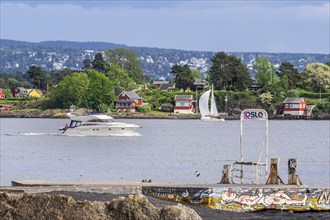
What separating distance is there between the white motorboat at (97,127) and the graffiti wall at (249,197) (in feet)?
271

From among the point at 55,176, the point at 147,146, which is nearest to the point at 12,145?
the point at 147,146

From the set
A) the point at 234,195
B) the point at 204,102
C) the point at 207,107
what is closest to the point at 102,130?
the point at 204,102

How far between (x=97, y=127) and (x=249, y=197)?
8487 centimetres

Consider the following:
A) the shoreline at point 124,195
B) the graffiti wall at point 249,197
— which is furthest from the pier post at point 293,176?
the shoreline at point 124,195

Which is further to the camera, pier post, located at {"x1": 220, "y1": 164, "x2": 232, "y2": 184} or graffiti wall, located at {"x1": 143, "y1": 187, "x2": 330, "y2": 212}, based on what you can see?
pier post, located at {"x1": 220, "y1": 164, "x2": 232, "y2": 184}

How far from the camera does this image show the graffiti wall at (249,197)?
32.6 m

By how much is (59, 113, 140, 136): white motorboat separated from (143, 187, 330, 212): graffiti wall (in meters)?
82.6

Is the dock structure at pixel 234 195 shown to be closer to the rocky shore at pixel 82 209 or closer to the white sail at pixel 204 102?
the rocky shore at pixel 82 209

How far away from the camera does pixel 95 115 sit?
11769cm

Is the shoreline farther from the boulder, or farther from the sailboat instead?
the sailboat

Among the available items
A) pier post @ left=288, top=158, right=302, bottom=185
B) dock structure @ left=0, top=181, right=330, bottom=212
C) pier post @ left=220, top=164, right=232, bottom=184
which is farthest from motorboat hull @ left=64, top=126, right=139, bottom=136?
dock structure @ left=0, top=181, right=330, bottom=212

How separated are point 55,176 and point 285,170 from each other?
48.4 feet

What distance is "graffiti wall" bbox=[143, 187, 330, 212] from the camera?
3259 centimetres

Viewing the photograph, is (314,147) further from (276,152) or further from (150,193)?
(150,193)
